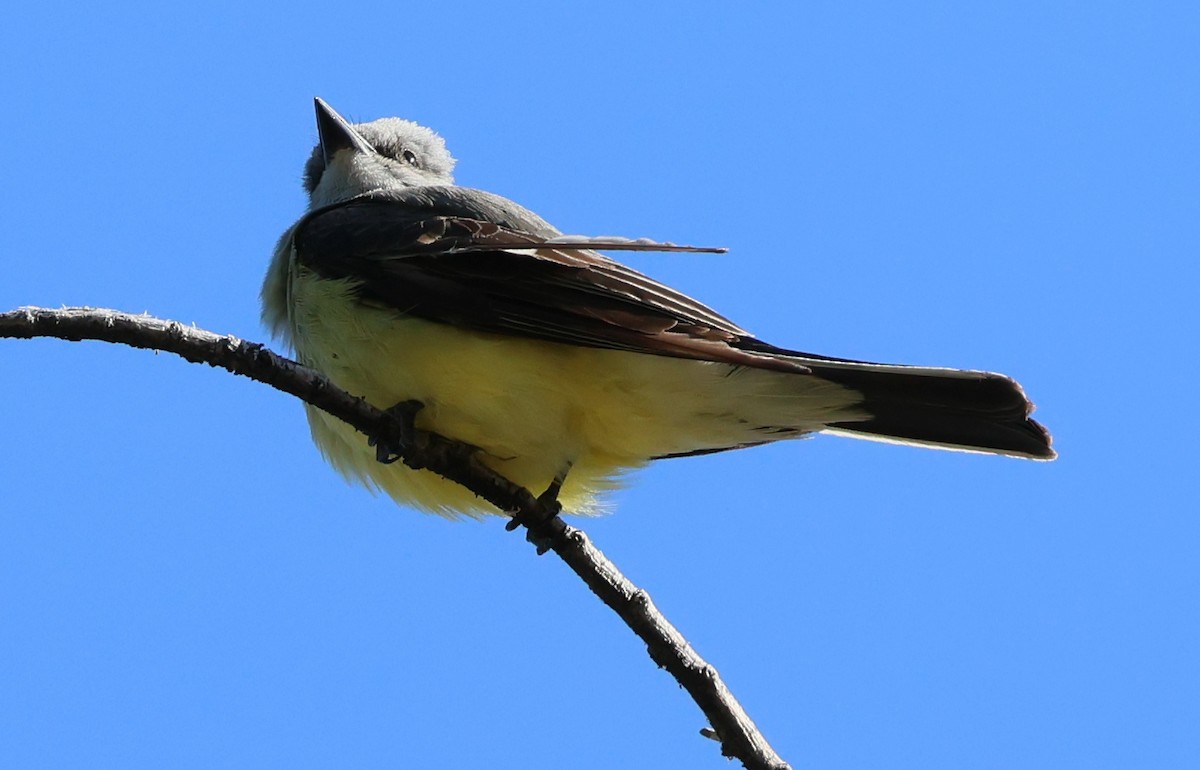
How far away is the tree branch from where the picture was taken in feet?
11.7

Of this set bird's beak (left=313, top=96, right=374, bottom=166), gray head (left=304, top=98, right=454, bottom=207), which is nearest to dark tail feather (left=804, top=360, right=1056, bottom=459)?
gray head (left=304, top=98, right=454, bottom=207)

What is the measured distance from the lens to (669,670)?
4.21m

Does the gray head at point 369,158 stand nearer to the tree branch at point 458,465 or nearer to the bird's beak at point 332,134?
the bird's beak at point 332,134

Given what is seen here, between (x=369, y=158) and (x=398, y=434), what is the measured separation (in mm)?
3050

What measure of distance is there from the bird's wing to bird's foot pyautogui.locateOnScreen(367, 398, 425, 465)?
37cm

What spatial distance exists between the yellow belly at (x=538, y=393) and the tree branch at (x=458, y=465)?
0.20 m

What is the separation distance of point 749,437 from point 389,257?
5.32 ft

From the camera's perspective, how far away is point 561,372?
500 centimetres

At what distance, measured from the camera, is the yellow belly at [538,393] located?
4902 mm

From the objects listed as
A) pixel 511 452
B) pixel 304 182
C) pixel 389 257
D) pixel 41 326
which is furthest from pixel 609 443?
pixel 304 182

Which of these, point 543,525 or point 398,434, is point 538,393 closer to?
point 543,525

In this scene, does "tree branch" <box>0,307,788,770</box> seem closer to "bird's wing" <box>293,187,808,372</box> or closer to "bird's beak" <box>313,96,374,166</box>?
"bird's wing" <box>293,187,808,372</box>

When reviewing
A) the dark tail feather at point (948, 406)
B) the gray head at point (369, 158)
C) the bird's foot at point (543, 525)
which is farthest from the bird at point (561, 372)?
the gray head at point (369, 158)

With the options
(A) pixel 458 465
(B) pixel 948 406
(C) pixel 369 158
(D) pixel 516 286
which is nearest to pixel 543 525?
(A) pixel 458 465
